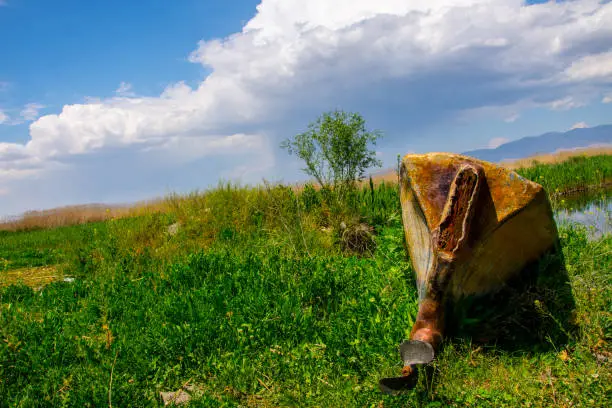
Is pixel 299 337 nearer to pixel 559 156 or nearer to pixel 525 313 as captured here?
pixel 525 313

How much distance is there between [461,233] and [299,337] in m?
1.89

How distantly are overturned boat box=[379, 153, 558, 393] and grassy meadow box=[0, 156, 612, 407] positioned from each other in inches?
9.9

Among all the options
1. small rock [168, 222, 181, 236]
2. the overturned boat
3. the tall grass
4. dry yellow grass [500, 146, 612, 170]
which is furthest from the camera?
dry yellow grass [500, 146, 612, 170]

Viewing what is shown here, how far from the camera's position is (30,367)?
4543 mm

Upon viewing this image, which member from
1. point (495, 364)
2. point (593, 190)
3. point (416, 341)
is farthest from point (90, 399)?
point (593, 190)

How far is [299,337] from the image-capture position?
4.59 meters

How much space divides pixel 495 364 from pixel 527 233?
1187 mm

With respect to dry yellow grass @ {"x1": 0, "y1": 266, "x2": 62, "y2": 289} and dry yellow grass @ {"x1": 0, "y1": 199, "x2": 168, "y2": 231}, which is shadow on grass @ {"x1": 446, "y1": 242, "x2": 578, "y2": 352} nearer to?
dry yellow grass @ {"x1": 0, "y1": 266, "x2": 62, "y2": 289}

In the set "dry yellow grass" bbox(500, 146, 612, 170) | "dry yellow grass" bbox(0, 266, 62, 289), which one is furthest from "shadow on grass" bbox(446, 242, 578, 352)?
"dry yellow grass" bbox(500, 146, 612, 170)

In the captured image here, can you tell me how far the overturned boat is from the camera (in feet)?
12.2

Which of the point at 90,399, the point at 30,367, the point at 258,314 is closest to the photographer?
the point at 90,399

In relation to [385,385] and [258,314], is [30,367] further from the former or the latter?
[385,385]

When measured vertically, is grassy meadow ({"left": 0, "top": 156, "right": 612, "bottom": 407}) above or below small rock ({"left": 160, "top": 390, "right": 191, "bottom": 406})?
above

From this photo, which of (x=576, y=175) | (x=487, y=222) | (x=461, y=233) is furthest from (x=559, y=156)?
(x=461, y=233)
